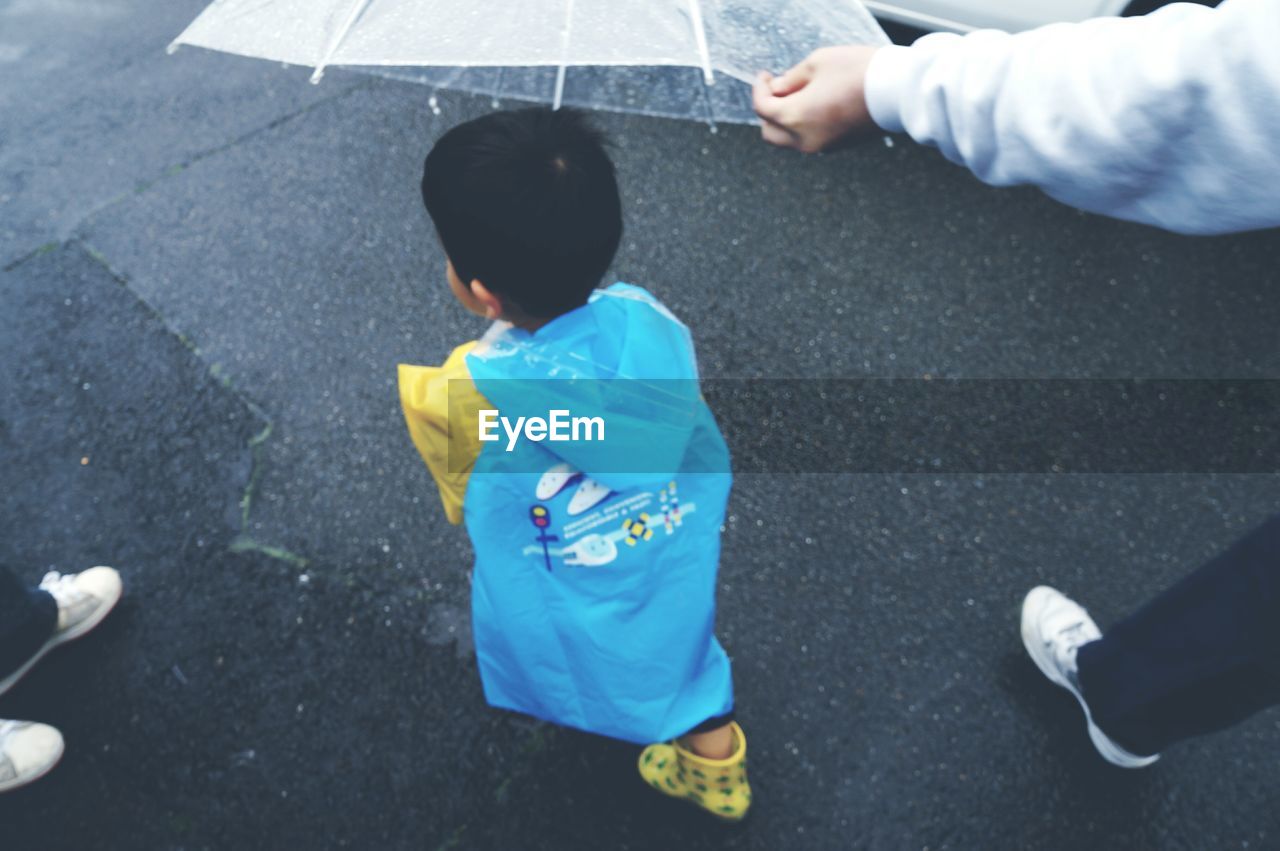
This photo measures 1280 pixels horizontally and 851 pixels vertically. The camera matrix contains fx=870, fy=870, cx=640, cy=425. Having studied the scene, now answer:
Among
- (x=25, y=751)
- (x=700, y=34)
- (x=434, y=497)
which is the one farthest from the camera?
(x=434, y=497)

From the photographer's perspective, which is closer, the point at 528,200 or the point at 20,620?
the point at 528,200

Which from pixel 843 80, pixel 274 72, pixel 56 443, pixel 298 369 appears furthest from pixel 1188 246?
pixel 56 443

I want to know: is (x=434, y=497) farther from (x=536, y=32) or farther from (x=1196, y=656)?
(x=1196, y=656)

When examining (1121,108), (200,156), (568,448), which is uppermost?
(1121,108)

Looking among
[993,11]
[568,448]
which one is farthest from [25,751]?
[993,11]

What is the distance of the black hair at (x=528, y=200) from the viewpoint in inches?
46.1

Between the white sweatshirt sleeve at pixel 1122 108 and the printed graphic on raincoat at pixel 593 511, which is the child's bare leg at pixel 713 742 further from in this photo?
the white sweatshirt sleeve at pixel 1122 108

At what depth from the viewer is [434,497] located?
2.34 meters

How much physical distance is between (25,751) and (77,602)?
0.34 meters

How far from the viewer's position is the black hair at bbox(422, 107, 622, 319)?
1.17 m

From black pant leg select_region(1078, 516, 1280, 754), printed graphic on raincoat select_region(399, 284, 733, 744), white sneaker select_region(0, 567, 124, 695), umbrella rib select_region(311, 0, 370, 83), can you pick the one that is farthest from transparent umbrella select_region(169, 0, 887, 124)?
white sneaker select_region(0, 567, 124, 695)

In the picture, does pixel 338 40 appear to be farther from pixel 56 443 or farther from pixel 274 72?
pixel 274 72

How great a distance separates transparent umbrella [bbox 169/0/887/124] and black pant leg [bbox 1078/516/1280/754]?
106 cm

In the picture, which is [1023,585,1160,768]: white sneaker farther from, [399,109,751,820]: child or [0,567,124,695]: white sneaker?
[0,567,124,695]: white sneaker
